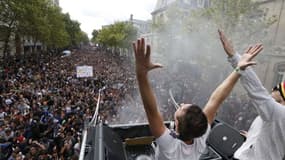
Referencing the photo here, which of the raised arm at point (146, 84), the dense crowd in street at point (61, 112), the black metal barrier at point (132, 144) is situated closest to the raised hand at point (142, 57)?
the raised arm at point (146, 84)

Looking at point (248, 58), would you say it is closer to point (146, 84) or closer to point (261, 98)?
point (261, 98)

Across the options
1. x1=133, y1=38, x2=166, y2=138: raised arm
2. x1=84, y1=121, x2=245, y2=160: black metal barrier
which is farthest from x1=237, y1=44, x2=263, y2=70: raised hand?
x1=84, y1=121, x2=245, y2=160: black metal barrier

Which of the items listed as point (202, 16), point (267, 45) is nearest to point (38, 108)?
point (202, 16)

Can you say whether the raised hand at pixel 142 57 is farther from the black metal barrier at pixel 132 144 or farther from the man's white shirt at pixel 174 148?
the black metal barrier at pixel 132 144

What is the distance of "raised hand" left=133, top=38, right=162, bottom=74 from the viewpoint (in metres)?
1.32

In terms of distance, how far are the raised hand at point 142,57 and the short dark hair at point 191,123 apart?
0.35 metres

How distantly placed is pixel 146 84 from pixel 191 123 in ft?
1.14

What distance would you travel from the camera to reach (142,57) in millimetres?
1345

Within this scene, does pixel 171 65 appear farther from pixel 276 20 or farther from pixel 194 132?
pixel 194 132

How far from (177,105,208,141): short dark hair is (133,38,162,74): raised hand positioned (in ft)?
1.16

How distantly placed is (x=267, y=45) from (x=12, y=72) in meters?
16.9

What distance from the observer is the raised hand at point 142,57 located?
1.32 meters

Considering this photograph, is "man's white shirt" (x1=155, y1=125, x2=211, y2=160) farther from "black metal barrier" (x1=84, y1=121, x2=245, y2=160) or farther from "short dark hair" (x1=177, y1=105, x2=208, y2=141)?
"black metal barrier" (x1=84, y1=121, x2=245, y2=160)

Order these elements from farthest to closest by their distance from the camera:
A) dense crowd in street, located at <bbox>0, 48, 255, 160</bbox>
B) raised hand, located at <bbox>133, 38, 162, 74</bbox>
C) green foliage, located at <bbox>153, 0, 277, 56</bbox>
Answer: green foliage, located at <bbox>153, 0, 277, 56</bbox>, dense crowd in street, located at <bbox>0, 48, 255, 160</bbox>, raised hand, located at <bbox>133, 38, 162, 74</bbox>
